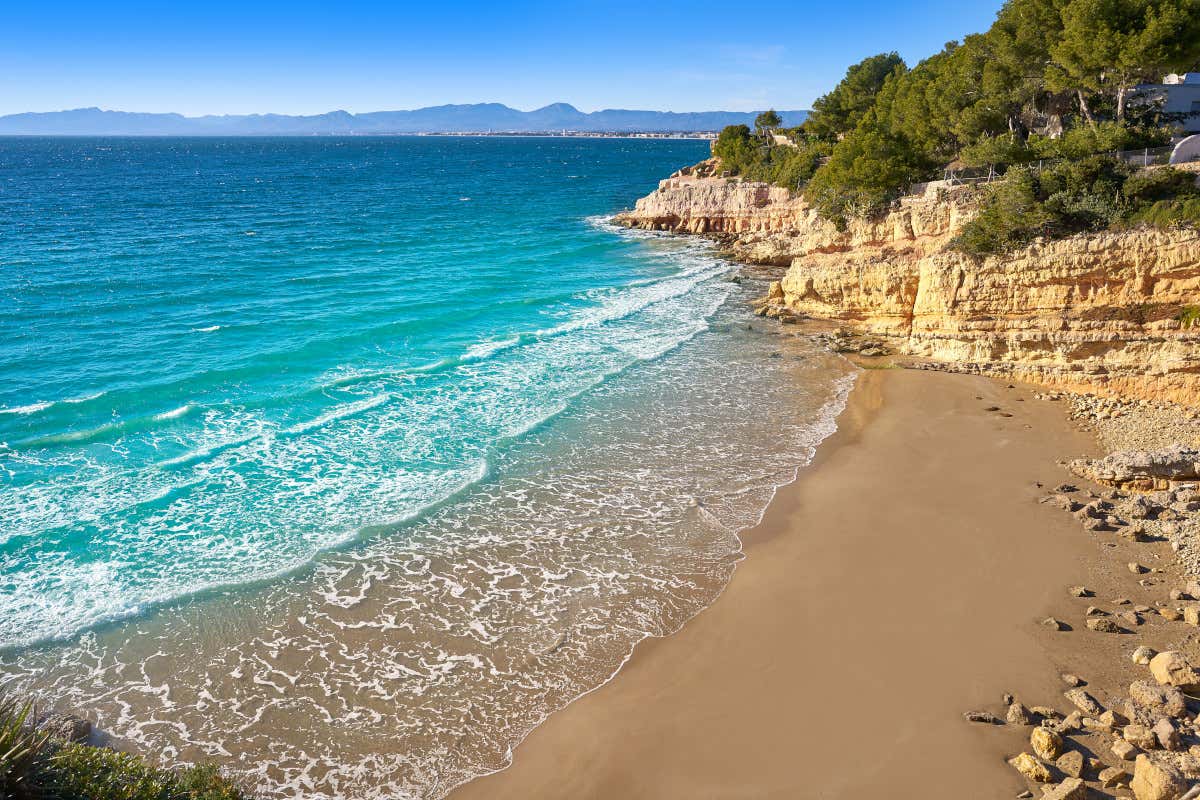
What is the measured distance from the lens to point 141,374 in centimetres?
2766

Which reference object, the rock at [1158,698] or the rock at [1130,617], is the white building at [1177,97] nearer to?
the rock at [1130,617]

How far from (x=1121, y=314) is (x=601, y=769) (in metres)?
23.1

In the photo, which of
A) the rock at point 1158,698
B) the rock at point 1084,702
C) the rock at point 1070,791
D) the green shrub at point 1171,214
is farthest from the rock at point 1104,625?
the green shrub at point 1171,214

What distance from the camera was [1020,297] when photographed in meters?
26.4

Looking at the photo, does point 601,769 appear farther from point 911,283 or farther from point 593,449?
point 911,283

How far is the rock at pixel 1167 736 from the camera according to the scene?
34.7 ft

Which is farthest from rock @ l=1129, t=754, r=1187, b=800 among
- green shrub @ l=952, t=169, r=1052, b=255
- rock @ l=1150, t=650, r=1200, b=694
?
green shrub @ l=952, t=169, r=1052, b=255

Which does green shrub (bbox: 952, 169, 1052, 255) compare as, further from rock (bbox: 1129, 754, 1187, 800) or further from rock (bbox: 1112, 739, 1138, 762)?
rock (bbox: 1129, 754, 1187, 800)

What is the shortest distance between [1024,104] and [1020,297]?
19420 mm

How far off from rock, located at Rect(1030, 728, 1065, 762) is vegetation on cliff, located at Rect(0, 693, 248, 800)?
11554 mm

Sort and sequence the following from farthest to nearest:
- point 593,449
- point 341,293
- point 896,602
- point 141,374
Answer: point 341,293
point 141,374
point 593,449
point 896,602

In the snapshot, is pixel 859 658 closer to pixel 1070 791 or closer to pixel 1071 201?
pixel 1070 791

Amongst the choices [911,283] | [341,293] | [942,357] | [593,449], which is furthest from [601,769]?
[341,293]

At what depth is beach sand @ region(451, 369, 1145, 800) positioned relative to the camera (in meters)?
11.1
